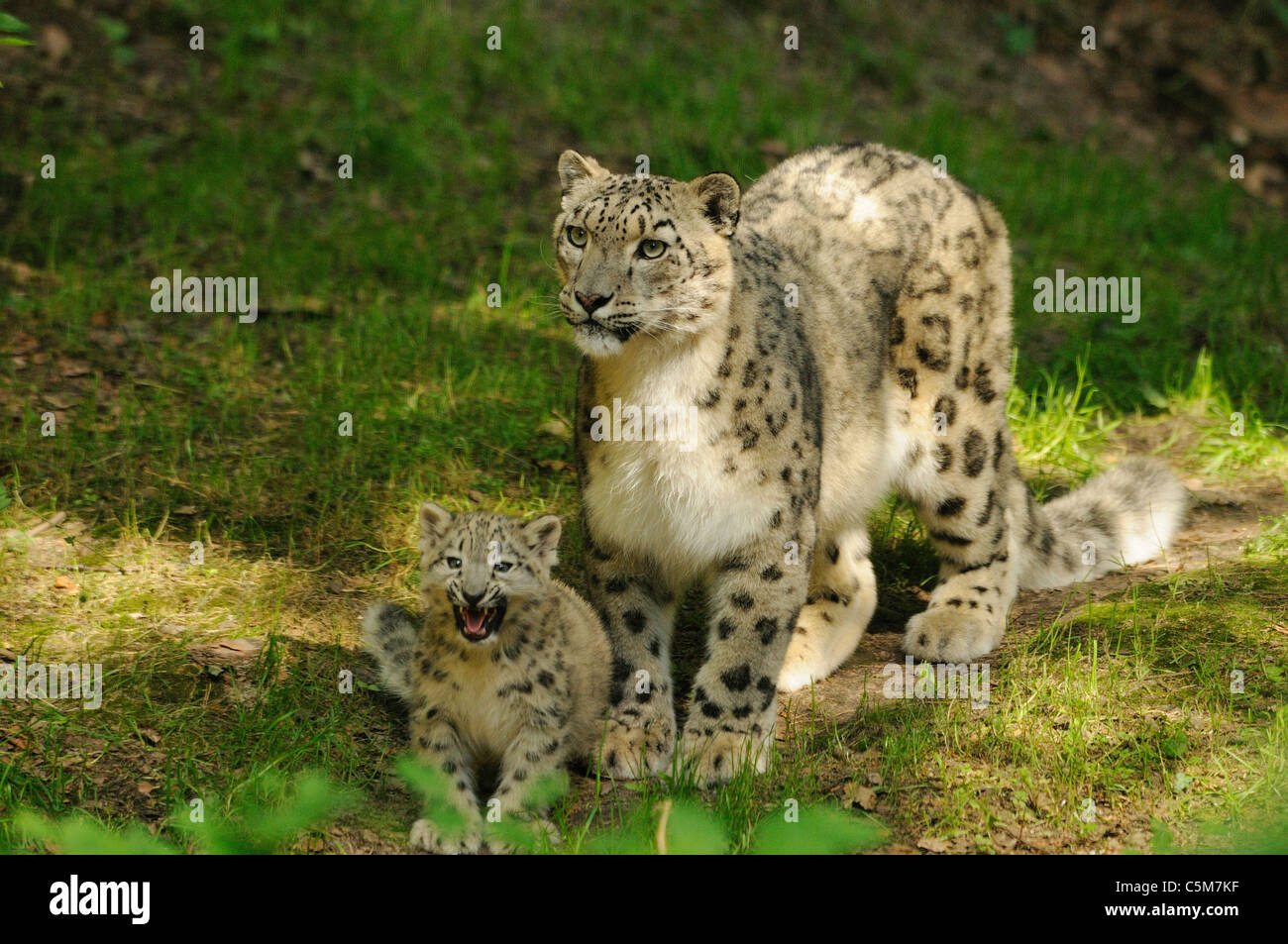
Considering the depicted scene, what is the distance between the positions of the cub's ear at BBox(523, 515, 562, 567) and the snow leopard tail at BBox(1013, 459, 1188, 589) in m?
2.95

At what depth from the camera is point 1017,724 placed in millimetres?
6020

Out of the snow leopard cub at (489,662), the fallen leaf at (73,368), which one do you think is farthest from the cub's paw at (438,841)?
the fallen leaf at (73,368)

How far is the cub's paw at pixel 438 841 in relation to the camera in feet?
16.6

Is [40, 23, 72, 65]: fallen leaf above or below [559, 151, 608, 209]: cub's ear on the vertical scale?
above

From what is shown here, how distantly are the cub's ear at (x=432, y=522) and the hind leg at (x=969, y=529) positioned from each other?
8.45ft

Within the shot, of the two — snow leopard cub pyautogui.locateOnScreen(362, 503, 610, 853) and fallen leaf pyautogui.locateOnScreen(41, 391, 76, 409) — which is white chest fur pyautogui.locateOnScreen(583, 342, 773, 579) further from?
fallen leaf pyautogui.locateOnScreen(41, 391, 76, 409)

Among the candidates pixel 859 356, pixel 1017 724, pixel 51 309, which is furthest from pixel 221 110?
pixel 1017 724

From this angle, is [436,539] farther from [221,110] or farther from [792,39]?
[792,39]

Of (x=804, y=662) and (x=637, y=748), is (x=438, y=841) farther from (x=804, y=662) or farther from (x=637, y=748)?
(x=804, y=662)

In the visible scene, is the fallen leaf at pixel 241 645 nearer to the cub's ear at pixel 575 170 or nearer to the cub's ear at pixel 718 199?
the cub's ear at pixel 575 170

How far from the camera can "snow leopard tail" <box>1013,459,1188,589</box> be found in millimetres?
7641

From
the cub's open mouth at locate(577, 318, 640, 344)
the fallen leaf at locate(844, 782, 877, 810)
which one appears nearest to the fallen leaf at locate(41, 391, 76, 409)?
the cub's open mouth at locate(577, 318, 640, 344)

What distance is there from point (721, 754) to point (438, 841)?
1302 millimetres

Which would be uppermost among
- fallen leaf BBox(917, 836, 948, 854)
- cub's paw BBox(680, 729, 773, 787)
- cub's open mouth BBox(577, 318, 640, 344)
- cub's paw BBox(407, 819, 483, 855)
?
cub's open mouth BBox(577, 318, 640, 344)
